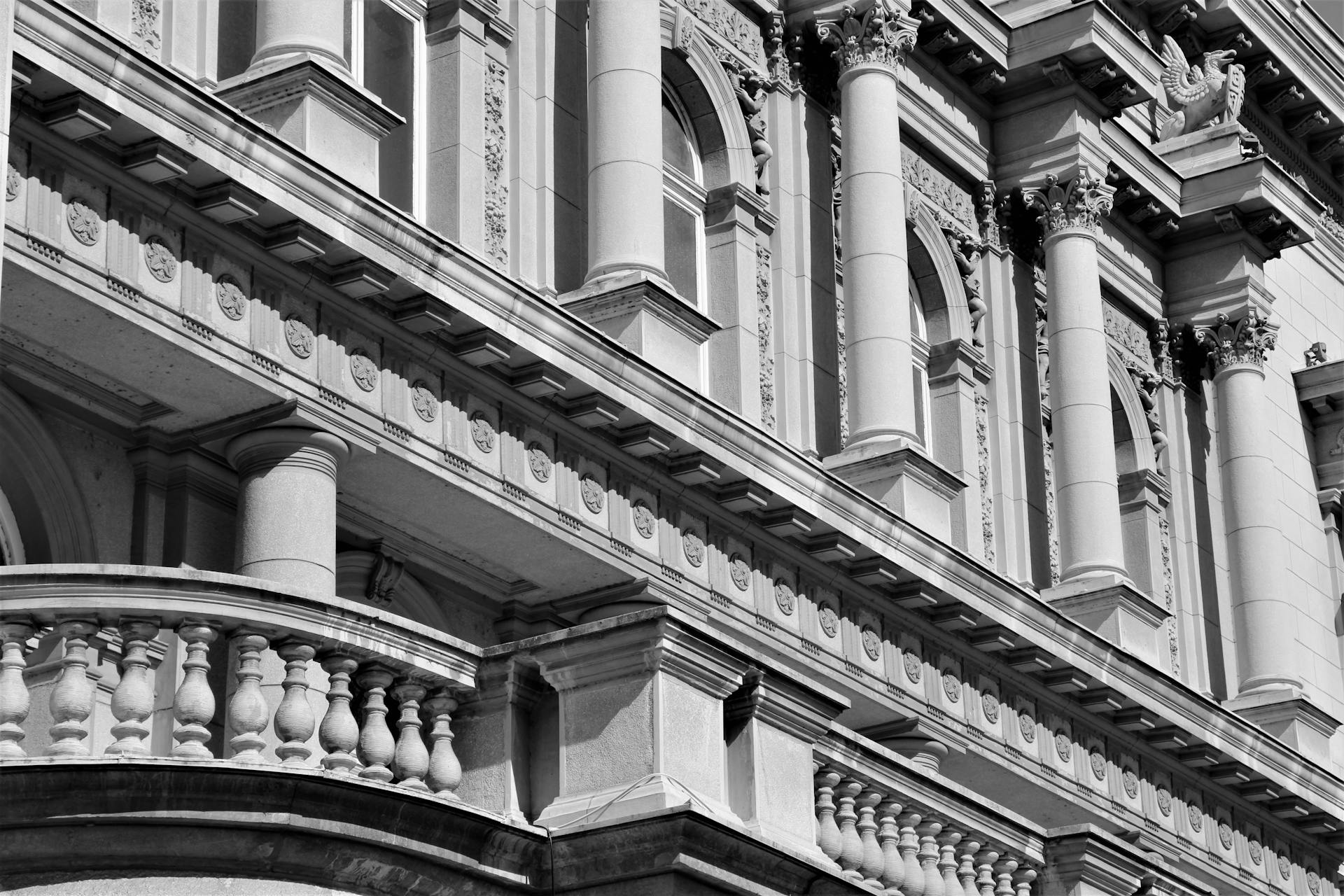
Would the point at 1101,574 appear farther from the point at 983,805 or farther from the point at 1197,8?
the point at 983,805

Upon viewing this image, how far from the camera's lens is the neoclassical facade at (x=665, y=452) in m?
13.4

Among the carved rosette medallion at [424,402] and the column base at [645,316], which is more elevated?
the column base at [645,316]

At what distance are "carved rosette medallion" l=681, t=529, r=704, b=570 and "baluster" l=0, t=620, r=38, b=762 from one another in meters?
10.3

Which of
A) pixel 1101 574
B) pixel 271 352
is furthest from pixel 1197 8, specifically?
pixel 271 352

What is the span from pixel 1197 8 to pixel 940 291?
809 cm

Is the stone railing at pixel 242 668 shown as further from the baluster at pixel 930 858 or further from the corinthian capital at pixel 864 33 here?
the corinthian capital at pixel 864 33

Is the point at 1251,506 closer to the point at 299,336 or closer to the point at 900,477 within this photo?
the point at 900,477

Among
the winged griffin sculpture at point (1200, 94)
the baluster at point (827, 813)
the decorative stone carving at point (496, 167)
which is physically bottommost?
the baluster at point (827, 813)

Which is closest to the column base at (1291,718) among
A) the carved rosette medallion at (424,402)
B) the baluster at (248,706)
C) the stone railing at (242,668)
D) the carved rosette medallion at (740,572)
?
the carved rosette medallion at (740,572)

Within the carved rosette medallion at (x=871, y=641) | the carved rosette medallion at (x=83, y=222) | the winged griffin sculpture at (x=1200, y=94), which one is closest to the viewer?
the carved rosette medallion at (x=83, y=222)

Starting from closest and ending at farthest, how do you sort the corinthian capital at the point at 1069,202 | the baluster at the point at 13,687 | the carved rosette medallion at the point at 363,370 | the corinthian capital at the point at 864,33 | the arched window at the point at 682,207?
the baluster at the point at 13,687
the carved rosette medallion at the point at 363,370
the arched window at the point at 682,207
the corinthian capital at the point at 864,33
the corinthian capital at the point at 1069,202

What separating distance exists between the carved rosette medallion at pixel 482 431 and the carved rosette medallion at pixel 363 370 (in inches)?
40.6

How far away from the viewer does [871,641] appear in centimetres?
2483

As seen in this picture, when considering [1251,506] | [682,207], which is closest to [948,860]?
[682,207]
